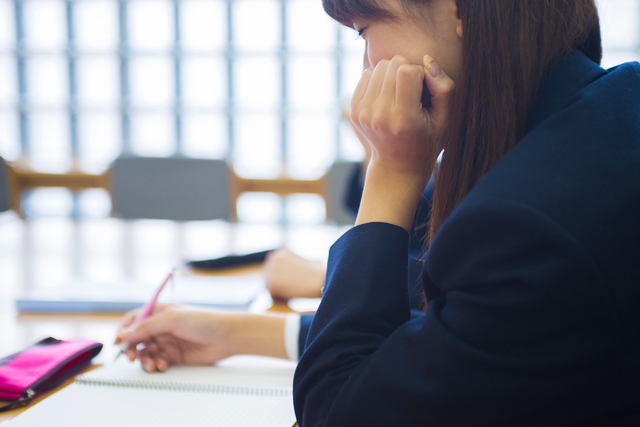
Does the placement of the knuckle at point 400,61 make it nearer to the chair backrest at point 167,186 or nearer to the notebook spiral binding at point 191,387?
the notebook spiral binding at point 191,387

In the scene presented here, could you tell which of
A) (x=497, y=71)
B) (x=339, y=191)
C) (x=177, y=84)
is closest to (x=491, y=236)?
(x=497, y=71)

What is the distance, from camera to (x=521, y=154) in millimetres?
408

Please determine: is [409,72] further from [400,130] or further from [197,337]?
[197,337]

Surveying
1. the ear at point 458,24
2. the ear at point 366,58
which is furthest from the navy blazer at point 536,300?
the ear at point 366,58

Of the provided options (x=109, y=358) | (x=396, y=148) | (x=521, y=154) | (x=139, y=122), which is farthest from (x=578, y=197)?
(x=139, y=122)

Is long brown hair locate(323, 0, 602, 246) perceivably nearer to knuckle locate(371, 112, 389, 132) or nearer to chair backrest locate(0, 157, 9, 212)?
knuckle locate(371, 112, 389, 132)

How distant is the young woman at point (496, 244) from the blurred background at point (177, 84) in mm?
5084

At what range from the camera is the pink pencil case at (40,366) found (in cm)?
59

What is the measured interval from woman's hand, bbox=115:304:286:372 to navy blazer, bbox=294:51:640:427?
0.89 feet

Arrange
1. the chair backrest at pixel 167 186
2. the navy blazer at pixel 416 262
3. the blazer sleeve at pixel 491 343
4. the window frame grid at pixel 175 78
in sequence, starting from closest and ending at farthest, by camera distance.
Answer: the blazer sleeve at pixel 491 343
the navy blazer at pixel 416 262
the chair backrest at pixel 167 186
the window frame grid at pixel 175 78

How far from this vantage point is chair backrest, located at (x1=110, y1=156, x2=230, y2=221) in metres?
2.38

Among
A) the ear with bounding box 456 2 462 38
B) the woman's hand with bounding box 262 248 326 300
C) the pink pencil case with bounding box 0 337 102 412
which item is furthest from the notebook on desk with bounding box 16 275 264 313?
the ear with bounding box 456 2 462 38

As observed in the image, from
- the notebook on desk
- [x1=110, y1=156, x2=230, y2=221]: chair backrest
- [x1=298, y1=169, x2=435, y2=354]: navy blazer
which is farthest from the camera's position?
[x1=110, y1=156, x2=230, y2=221]: chair backrest

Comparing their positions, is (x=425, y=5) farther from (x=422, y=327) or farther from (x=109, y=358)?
(x=109, y=358)
